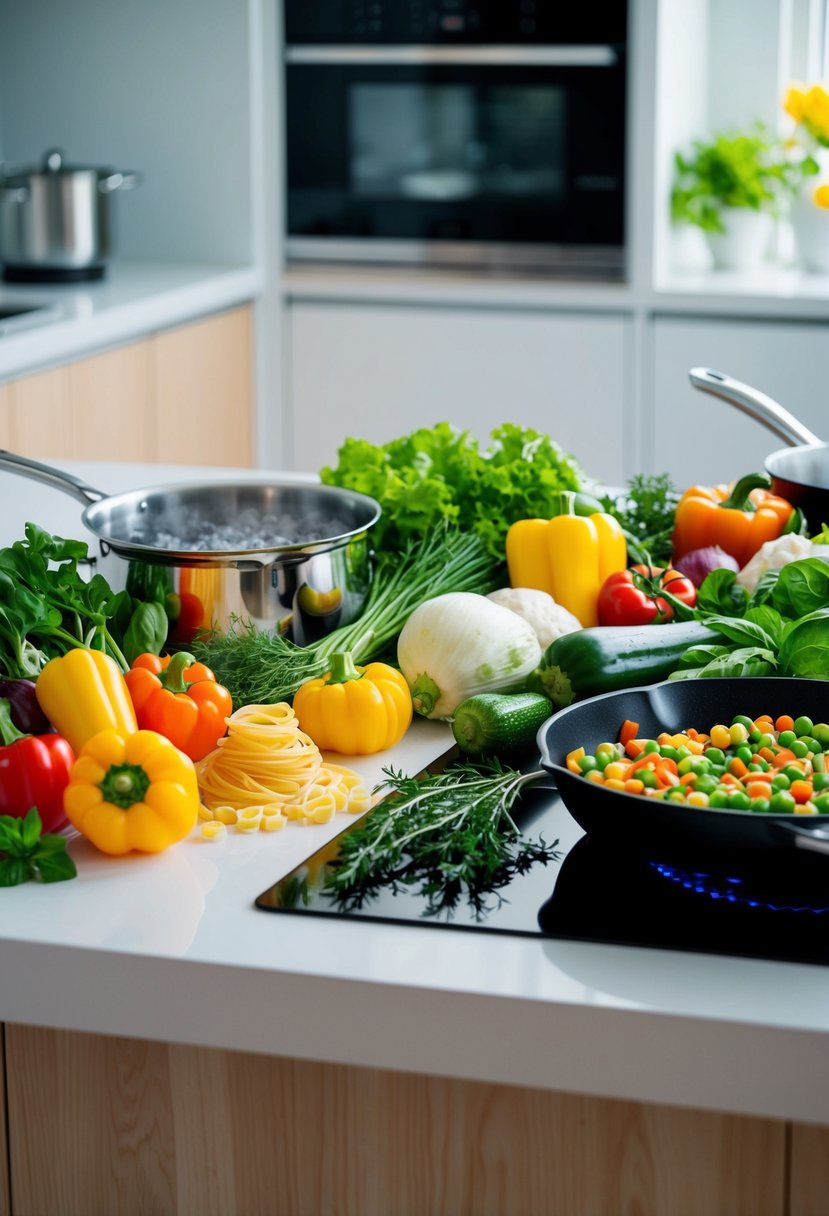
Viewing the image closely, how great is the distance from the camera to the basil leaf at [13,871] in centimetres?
96

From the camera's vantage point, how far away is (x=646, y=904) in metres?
0.92

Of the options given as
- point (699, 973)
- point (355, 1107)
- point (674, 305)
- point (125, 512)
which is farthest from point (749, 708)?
point (674, 305)

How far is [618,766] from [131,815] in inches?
12.5

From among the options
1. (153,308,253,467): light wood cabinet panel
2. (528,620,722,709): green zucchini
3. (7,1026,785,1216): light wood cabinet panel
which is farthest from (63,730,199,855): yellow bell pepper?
(153,308,253,467): light wood cabinet panel

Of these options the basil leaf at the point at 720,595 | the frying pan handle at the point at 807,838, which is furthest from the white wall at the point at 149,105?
the frying pan handle at the point at 807,838

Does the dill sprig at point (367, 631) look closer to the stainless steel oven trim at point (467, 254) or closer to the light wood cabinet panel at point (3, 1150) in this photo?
the light wood cabinet panel at point (3, 1150)

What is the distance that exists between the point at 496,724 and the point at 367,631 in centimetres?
24

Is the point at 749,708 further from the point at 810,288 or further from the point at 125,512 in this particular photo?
the point at 810,288

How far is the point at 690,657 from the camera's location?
1.21 m

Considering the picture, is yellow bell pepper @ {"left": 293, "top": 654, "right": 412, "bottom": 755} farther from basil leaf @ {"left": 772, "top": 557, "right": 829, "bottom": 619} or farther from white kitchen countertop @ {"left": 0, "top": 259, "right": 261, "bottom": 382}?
white kitchen countertop @ {"left": 0, "top": 259, "right": 261, "bottom": 382}

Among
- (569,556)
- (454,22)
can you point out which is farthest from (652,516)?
(454,22)

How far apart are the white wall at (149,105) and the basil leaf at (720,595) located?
2594 millimetres

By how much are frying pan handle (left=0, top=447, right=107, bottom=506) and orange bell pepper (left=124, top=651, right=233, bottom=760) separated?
269 millimetres

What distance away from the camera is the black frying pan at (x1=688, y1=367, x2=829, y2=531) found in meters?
1.48
